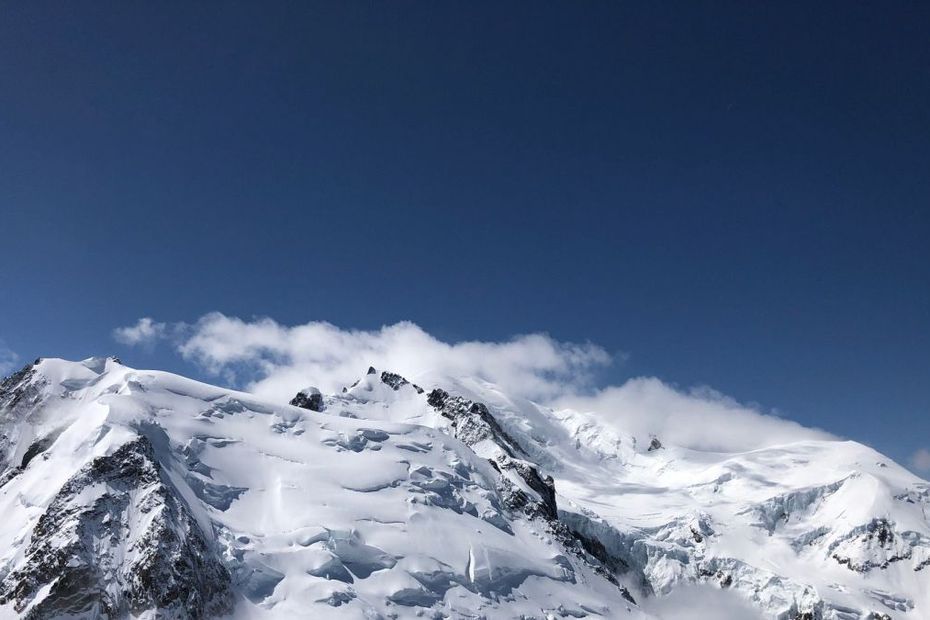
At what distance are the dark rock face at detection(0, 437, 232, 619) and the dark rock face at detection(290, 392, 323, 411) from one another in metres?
77.2

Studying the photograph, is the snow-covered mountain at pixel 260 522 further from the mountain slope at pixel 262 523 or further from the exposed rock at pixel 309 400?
the exposed rock at pixel 309 400

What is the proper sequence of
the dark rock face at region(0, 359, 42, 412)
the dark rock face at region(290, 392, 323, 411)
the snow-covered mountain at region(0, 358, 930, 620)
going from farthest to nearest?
the dark rock face at region(290, 392, 323, 411), the dark rock face at region(0, 359, 42, 412), the snow-covered mountain at region(0, 358, 930, 620)

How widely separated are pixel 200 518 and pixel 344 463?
23.7m

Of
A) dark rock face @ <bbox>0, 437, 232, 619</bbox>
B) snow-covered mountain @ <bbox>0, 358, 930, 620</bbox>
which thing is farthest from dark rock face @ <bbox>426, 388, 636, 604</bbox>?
dark rock face @ <bbox>0, 437, 232, 619</bbox>

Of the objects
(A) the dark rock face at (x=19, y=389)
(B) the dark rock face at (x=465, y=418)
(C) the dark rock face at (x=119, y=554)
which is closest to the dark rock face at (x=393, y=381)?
(B) the dark rock face at (x=465, y=418)

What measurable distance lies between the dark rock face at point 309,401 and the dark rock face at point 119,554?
253ft

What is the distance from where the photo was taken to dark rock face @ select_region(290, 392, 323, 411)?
150m

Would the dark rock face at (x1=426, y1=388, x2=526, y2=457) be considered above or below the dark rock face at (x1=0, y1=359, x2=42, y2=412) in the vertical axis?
above

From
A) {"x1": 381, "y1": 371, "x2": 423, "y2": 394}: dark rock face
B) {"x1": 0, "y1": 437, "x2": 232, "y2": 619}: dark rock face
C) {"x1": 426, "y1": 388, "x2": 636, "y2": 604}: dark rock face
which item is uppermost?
{"x1": 381, "y1": 371, "x2": 423, "y2": 394}: dark rock face

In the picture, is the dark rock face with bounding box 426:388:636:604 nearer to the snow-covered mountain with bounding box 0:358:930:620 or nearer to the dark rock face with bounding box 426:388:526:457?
the dark rock face with bounding box 426:388:526:457

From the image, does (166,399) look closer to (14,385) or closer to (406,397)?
(14,385)

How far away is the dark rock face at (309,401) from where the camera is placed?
150 m

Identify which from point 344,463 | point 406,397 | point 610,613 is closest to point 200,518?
point 344,463

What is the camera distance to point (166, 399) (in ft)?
308
